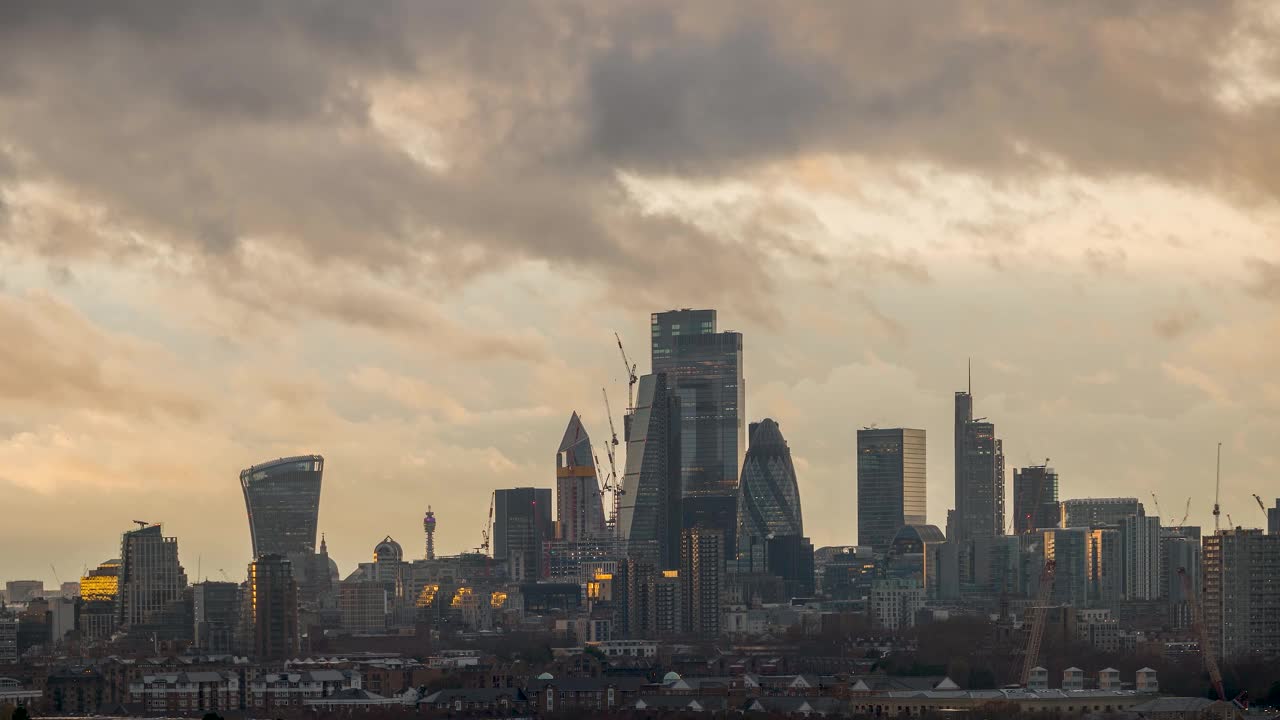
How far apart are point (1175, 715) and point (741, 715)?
95.8ft

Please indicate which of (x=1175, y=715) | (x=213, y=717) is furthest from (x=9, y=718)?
(x=1175, y=715)

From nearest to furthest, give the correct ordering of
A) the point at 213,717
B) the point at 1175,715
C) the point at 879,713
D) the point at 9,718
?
the point at 213,717 < the point at 9,718 < the point at 1175,715 < the point at 879,713

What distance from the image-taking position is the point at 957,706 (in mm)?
196500

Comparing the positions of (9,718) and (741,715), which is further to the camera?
(741,715)

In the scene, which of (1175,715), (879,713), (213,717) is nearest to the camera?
(213,717)

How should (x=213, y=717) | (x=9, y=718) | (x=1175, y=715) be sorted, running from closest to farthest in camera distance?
(x=213, y=717)
(x=9, y=718)
(x=1175, y=715)

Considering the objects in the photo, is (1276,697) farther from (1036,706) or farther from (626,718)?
(626,718)

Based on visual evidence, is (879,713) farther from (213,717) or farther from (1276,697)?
(213,717)

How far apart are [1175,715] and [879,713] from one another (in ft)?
72.9

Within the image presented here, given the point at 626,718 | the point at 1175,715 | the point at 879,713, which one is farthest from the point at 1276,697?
the point at 626,718

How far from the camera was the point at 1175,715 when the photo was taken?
613 ft

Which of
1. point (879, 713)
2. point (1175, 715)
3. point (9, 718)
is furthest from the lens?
point (879, 713)

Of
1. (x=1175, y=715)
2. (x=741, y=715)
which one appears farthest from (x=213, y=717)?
(x=1175, y=715)

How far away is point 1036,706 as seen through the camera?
195250 mm
